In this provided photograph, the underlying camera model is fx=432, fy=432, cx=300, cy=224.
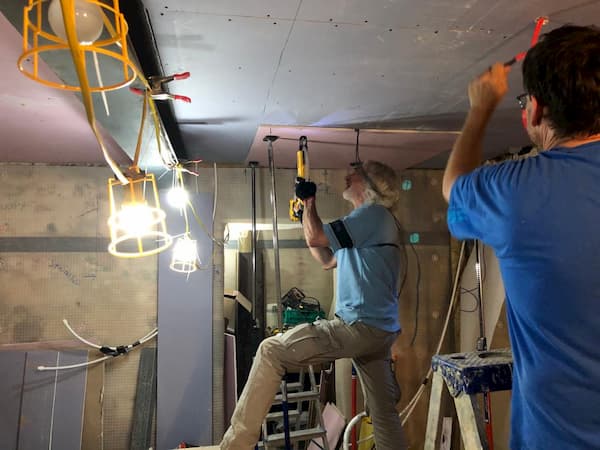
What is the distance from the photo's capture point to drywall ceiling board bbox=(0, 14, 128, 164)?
1.61m

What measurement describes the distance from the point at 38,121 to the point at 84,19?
1.55 meters

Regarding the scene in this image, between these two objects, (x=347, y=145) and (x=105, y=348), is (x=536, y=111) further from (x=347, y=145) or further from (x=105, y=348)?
(x=105, y=348)

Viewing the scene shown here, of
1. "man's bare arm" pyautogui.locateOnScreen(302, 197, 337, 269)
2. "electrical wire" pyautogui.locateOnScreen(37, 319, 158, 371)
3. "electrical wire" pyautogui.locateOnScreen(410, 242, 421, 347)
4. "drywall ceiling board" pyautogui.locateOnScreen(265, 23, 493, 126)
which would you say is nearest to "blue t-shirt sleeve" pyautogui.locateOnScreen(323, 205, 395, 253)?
"man's bare arm" pyautogui.locateOnScreen(302, 197, 337, 269)

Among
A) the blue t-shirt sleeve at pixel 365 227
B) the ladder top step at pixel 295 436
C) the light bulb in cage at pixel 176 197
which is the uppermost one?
the light bulb in cage at pixel 176 197

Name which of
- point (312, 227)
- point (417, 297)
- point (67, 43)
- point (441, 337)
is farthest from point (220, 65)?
point (441, 337)

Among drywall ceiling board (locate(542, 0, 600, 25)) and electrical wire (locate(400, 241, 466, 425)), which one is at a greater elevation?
drywall ceiling board (locate(542, 0, 600, 25))

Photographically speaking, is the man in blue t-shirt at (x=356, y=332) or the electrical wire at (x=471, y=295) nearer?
the man in blue t-shirt at (x=356, y=332)

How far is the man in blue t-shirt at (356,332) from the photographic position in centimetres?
192

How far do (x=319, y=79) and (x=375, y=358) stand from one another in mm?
1383

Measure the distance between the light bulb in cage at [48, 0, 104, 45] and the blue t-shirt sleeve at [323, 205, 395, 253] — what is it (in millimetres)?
1480

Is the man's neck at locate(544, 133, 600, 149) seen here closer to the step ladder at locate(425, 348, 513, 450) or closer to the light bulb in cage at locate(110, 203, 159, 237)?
→ the step ladder at locate(425, 348, 513, 450)

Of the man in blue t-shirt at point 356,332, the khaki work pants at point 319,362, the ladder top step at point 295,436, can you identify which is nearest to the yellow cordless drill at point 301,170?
the man in blue t-shirt at point 356,332

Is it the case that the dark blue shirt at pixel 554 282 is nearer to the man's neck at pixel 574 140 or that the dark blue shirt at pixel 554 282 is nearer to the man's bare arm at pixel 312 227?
the man's neck at pixel 574 140

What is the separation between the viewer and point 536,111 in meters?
0.90
